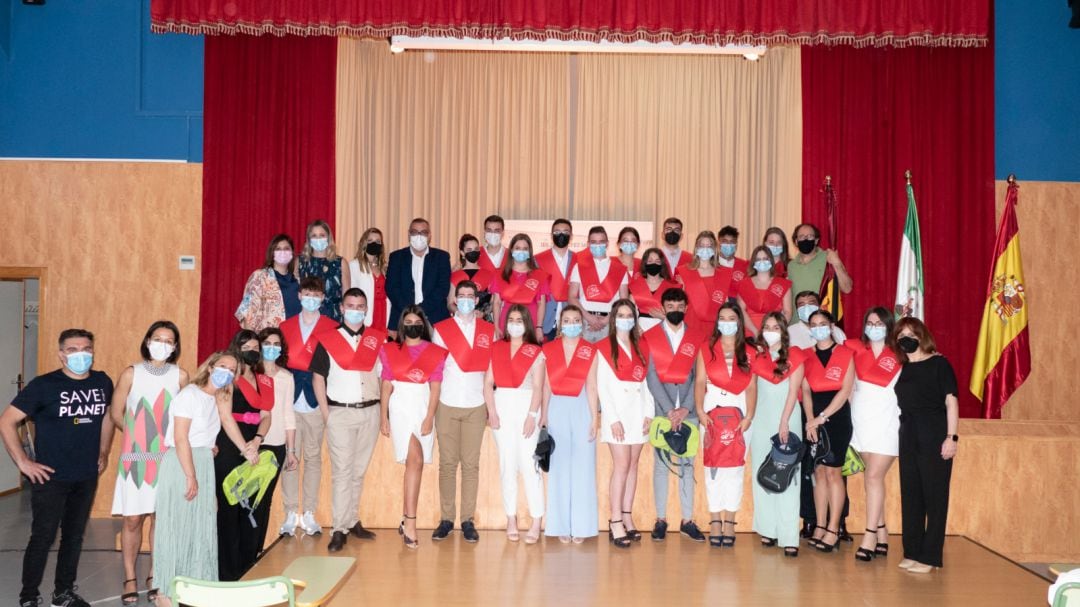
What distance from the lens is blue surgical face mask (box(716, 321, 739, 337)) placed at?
6434mm

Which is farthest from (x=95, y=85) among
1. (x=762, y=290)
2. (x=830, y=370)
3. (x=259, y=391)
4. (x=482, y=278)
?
(x=830, y=370)

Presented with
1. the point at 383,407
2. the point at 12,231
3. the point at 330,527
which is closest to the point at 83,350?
the point at 383,407

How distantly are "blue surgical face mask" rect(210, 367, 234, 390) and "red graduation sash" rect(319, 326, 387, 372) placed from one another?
106cm

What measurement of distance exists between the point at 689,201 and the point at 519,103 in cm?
218

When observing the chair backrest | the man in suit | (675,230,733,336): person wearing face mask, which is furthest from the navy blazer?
the chair backrest

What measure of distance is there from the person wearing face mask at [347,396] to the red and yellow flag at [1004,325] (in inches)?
223

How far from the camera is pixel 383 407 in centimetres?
654

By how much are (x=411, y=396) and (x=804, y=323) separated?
2864 mm

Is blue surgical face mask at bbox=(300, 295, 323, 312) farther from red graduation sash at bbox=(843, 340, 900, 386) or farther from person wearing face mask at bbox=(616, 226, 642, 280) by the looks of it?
red graduation sash at bbox=(843, 340, 900, 386)

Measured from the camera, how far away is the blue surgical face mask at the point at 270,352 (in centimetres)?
598

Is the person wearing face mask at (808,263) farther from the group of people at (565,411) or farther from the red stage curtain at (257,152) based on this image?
the red stage curtain at (257,152)

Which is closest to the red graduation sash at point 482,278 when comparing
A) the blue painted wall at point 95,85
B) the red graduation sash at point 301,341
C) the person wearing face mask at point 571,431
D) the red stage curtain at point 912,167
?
the person wearing face mask at point 571,431

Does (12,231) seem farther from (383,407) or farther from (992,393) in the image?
(992,393)

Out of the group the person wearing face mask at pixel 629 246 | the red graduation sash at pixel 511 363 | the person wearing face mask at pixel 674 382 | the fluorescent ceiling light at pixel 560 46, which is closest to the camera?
the red graduation sash at pixel 511 363
